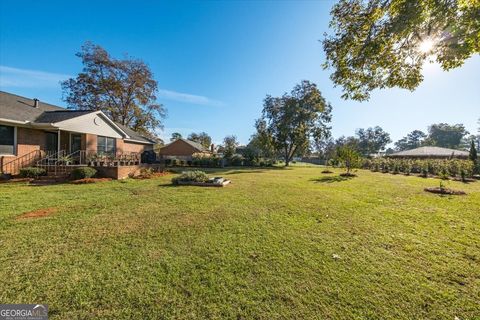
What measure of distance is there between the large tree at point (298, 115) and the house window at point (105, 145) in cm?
2473

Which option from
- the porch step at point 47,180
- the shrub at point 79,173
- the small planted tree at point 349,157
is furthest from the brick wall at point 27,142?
the small planted tree at point 349,157

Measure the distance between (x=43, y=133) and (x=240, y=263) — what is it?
16487 mm

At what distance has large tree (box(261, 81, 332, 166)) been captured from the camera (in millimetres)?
32719

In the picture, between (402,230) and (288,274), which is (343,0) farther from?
(288,274)

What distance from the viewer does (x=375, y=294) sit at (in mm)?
2480

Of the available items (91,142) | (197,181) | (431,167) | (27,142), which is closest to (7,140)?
(27,142)

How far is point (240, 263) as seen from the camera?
3.11m

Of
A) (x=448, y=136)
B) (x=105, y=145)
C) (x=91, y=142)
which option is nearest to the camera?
(x=91, y=142)

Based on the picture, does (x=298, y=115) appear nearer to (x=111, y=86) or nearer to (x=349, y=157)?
(x=349, y=157)

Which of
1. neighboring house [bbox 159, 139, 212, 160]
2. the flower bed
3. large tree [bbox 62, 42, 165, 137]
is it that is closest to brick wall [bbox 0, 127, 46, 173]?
the flower bed

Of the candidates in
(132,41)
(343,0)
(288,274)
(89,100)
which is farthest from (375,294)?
(89,100)

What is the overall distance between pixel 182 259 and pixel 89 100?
31.3 meters

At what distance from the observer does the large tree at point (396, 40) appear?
485 centimetres

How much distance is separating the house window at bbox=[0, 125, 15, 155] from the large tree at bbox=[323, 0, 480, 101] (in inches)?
657
